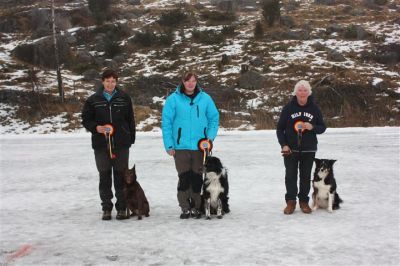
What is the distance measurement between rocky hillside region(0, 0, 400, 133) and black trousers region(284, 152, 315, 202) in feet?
36.8

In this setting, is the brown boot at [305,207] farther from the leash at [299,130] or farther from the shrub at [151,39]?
the shrub at [151,39]

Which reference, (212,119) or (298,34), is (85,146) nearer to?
(212,119)

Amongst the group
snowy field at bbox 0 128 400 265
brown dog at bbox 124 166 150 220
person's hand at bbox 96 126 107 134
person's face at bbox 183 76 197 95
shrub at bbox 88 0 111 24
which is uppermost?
shrub at bbox 88 0 111 24

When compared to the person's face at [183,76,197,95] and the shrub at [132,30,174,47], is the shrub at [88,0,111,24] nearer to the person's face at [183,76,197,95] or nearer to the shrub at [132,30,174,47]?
the shrub at [132,30,174,47]

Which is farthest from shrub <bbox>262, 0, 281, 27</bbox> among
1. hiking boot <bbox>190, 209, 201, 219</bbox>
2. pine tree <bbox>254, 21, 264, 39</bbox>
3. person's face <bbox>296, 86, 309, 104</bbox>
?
hiking boot <bbox>190, 209, 201, 219</bbox>

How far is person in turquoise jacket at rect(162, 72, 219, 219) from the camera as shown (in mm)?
5160

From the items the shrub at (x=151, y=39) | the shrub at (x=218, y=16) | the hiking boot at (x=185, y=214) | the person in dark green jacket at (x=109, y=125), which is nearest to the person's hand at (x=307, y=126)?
the hiking boot at (x=185, y=214)

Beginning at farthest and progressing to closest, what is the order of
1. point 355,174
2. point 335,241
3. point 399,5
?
point 399,5
point 355,174
point 335,241

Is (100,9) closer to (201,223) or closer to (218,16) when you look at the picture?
(218,16)

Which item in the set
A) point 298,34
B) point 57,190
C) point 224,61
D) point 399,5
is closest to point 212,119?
point 57,190

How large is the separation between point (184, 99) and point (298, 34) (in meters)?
28.9

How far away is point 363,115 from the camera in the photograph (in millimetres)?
18594

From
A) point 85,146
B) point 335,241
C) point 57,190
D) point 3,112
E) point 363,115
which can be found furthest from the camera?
point 3,112

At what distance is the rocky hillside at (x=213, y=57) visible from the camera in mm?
20109
